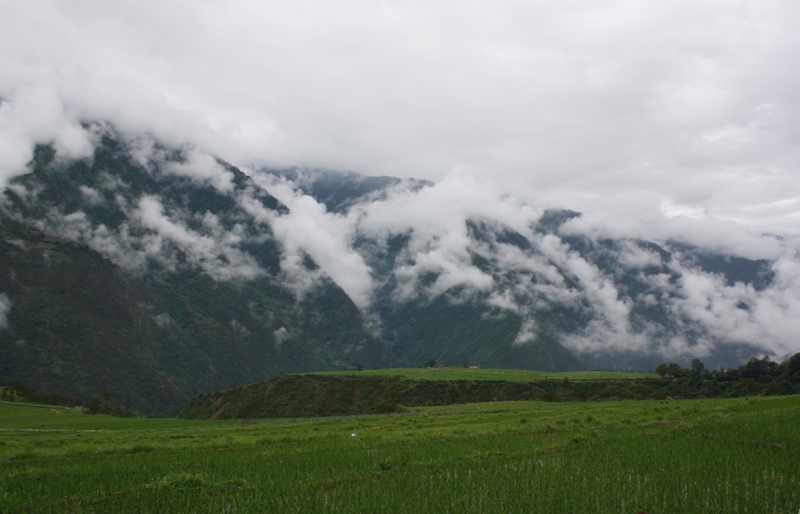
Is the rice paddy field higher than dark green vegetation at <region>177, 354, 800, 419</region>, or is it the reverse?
the rice paddy field

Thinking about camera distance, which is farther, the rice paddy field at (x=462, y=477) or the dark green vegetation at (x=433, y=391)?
the dark green vegetation at (x=433, y=391)

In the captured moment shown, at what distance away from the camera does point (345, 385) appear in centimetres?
A: 15125

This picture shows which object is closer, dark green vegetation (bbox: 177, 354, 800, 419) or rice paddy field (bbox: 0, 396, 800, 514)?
rice paddy field (bbox: 0, 396, 800, 514)

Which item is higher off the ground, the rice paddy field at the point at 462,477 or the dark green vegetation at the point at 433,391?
the rice paddy field at the point at 462,477

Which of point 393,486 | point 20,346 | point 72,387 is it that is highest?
point 393,486

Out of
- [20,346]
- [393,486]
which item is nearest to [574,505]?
[393,486]

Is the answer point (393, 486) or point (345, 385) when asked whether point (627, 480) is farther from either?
point (345, 385)

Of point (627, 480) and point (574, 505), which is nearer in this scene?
point (574, 505)

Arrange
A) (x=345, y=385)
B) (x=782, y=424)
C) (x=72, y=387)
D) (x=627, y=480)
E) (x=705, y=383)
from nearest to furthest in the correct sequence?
(x=627, y=480), (x=782, y=424), (x=705, y=383), (x=345, y=385), (x=72, y=387)

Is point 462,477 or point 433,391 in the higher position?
point 462,477

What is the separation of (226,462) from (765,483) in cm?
1959

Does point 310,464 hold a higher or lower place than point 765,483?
lower

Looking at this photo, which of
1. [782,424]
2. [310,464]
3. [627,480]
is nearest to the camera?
[627,480]

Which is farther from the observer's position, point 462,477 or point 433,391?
point 433,391
